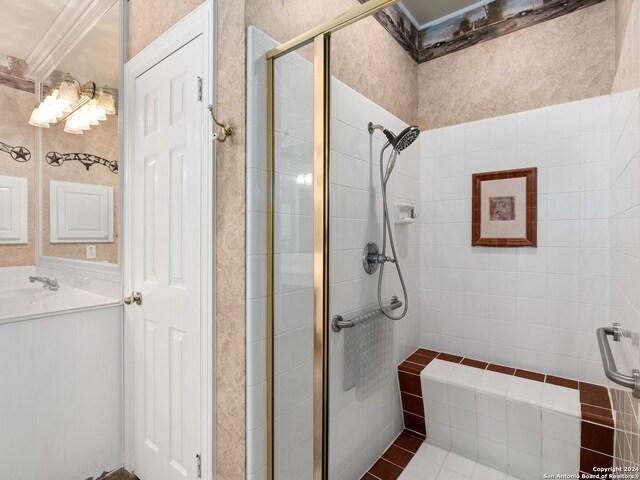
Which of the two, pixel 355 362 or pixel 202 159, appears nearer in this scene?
pixel 202 159

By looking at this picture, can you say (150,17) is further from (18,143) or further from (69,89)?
(18,143)

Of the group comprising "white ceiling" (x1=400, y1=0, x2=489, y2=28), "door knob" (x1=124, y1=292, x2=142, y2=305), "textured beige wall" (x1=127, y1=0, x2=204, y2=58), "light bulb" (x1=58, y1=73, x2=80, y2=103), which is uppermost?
"textured beige wall" (x1=127, y1=0, x2=204, y2=58)

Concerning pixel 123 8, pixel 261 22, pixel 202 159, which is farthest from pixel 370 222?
pixel 123 8

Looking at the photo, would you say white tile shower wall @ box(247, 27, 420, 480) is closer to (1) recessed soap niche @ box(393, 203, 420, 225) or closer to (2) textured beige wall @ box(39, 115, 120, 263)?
(1) recessed soap niche @ box(393, 203, 420, 225)

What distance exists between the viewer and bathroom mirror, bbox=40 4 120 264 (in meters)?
1.85

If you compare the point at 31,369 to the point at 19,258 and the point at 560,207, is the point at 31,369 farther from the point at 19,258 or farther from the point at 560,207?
the point at 560,207

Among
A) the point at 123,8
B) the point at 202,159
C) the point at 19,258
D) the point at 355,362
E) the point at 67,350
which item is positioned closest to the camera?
the point at 202,159

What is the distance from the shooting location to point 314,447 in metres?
1.22

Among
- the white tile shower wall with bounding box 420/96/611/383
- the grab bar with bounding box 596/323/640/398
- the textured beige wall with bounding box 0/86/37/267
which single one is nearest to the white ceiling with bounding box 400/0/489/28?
the white tile shower wall with bounding box 420/96/611/383

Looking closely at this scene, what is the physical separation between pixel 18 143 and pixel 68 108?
354 millimetres

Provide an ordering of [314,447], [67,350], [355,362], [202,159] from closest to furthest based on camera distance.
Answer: [314,447] → [202,159] → [355,362] → [67,350]

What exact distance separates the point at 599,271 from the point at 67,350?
236 centimetres

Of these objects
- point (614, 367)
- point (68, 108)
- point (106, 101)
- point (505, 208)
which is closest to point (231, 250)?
point (505, 208)

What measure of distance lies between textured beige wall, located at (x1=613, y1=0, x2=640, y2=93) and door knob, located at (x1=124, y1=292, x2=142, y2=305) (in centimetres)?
207
